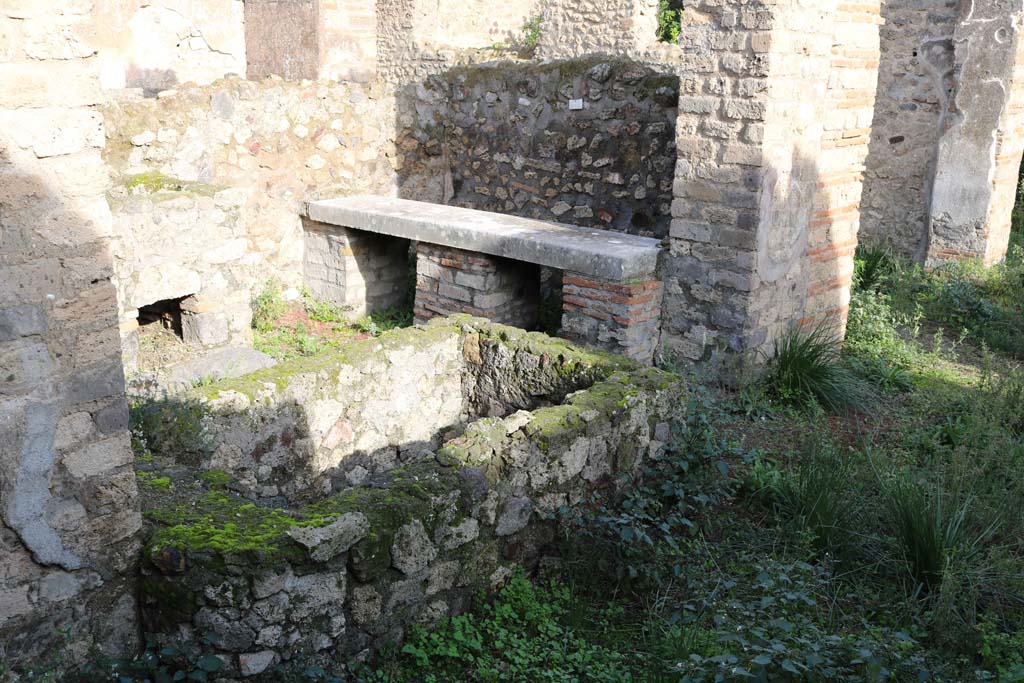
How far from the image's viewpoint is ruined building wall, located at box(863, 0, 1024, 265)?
816 centimetres

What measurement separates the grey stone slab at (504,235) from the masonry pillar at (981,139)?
4.06 m

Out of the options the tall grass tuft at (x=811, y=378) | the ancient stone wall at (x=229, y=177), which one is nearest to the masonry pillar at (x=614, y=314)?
the tall grass tuft at (x=811, y=378)

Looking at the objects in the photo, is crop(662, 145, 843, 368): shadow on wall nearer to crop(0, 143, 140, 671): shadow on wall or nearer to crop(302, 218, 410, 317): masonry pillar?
crop(302, 218, 410, 317): masonry pillar

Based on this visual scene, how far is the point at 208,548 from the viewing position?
106 inches

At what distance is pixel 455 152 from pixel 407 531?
5892 mm

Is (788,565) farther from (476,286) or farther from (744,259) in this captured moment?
(476,286)

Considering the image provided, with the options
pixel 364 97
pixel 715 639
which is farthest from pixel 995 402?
pixel 364 97

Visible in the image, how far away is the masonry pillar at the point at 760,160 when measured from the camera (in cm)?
540

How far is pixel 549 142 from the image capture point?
291 inches

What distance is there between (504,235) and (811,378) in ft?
7.48

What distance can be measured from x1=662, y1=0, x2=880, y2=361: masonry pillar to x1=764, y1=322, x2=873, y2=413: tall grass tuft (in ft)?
0.56

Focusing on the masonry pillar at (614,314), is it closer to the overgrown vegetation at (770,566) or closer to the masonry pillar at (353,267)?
the overgrown vegetation at (770,566)

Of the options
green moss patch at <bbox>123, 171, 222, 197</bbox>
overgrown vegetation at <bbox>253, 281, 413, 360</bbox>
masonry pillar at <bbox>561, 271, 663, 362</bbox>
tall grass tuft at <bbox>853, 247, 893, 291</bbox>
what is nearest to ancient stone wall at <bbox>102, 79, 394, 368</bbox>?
green moss patch at <bbox>123, 171, 222, 197</bbox>

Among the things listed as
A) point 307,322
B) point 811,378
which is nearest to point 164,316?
point 307,322
